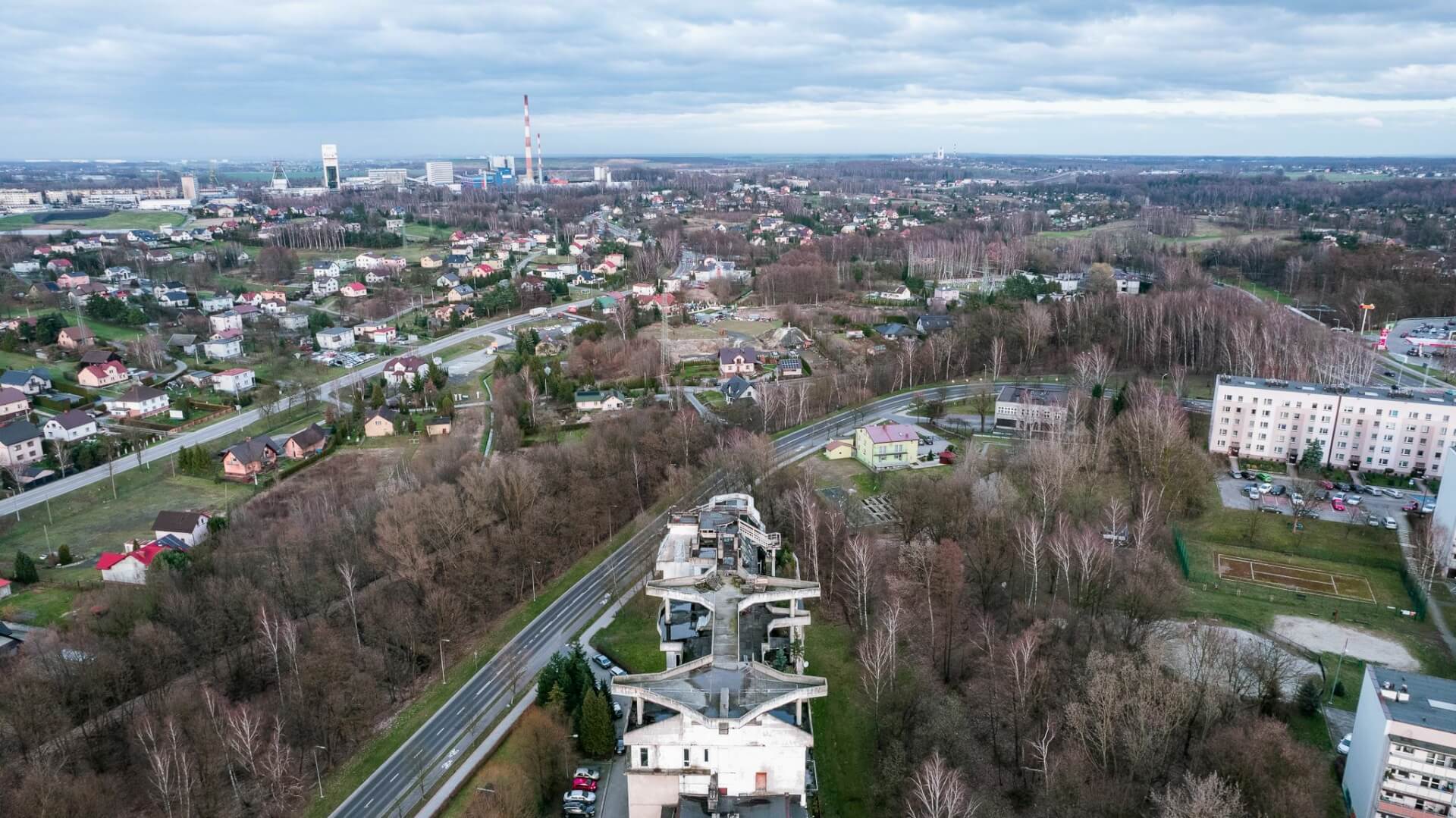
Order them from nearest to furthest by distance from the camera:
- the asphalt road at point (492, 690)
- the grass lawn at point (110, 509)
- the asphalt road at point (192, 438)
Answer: the asphalt road at point (492, 690) < the grass lawn at point (110, 509) < the asphalt road at point (192, 438)

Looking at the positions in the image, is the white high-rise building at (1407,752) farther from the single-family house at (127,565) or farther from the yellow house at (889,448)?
the single-family house at (127,565)

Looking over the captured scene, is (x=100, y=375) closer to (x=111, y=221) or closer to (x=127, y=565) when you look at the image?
(x=127, y=565)

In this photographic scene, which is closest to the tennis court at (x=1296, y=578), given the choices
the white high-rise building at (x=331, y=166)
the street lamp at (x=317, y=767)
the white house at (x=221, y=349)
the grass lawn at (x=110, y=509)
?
the street lamp at (x=317, y=767)

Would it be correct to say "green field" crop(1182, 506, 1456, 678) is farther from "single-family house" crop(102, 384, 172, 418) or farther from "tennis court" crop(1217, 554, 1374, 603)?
"single-family house" crop(102, 384, 172, 418)

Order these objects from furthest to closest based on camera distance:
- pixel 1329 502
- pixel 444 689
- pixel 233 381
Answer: pixel 233 381 < pixel 1329 502 < pixel 444 689

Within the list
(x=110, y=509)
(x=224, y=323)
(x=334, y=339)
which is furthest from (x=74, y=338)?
(x=110, y=509)

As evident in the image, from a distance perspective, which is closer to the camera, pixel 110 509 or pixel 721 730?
pixel 721 730
